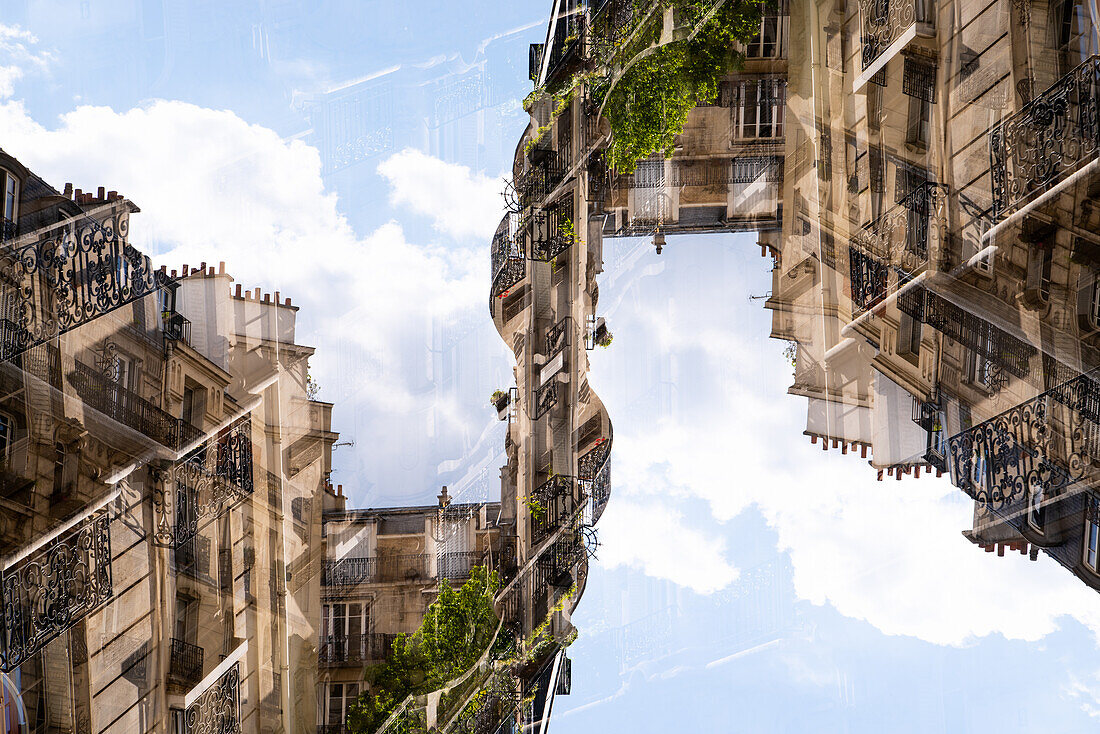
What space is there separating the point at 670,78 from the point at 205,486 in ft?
11.0

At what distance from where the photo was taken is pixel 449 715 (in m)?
4.45

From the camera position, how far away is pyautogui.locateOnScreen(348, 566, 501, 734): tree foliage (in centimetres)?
399

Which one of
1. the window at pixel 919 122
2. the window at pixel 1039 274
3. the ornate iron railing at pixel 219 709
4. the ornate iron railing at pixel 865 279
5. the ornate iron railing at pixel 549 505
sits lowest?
the ornate iron railing at pixel 219 709

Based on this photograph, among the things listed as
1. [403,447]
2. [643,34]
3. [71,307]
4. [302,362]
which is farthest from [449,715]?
[643,34]

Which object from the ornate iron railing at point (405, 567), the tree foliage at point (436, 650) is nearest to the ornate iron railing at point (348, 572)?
the ornate iron railing at point (405, 567)

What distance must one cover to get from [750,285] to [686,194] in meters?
0.68

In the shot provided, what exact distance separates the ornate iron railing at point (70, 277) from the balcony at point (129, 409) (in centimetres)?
19

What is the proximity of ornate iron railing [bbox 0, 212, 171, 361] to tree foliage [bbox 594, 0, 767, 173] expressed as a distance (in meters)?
2.90

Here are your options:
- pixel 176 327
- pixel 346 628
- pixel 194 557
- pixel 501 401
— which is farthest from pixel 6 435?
pixel 501 401

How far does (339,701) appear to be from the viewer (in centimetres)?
386

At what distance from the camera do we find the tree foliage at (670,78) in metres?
4.50

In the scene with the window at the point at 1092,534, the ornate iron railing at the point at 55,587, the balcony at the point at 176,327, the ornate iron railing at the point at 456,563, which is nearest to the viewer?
the ornate iron railing at the point at 55,587

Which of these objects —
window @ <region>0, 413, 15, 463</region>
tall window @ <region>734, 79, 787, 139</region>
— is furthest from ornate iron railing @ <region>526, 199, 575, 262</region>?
window @ <region>0, 413, 15, 463</region>

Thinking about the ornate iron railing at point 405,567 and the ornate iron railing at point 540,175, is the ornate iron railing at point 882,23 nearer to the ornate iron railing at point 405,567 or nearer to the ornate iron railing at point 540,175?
the ornate iron railing at point 540,175
